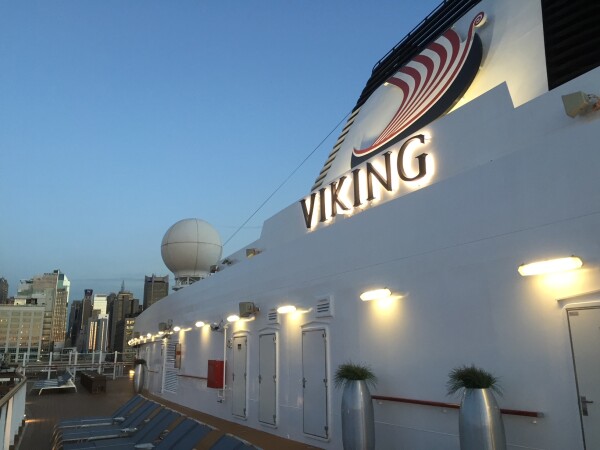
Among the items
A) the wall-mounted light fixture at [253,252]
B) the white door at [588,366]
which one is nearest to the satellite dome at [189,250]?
the wall-mounted light fixture at [253,252]

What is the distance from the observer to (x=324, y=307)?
6590mm

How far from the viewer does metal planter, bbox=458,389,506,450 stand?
3643 millimetres

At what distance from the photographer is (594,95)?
13.5ft

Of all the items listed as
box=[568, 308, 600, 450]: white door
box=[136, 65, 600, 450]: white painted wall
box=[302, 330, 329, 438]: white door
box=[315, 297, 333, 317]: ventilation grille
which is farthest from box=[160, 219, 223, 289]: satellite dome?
box=[568, 308, 600, 450]: white door

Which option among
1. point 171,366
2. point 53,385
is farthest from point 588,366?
point 53,385

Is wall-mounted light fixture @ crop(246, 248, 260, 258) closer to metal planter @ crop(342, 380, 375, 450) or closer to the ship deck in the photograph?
the ship deck

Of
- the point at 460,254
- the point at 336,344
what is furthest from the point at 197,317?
the point at 460,254

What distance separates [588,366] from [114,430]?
21.0 ft

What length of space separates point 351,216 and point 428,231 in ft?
4.79

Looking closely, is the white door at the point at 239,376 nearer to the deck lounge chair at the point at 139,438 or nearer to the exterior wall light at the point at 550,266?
the deck lounge chair at the point at 139,438

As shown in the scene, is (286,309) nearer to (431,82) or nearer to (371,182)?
(371,182)

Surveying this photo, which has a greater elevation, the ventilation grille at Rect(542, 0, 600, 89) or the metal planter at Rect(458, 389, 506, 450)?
the ventilation grille at Rect(542, 0, 600, 89)

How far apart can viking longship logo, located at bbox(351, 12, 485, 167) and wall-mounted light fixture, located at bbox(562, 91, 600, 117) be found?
2703mm

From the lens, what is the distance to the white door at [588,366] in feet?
11.4
